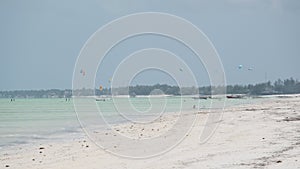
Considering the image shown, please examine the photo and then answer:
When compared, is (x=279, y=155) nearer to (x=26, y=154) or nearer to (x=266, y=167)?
(x=266, y=167)

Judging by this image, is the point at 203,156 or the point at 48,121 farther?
the point at 48,121

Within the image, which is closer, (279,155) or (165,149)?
(279,155)

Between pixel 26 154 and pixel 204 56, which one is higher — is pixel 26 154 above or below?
below

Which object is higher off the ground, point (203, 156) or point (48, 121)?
point (203, 156)

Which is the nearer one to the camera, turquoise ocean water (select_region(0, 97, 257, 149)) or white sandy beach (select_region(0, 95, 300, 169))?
white sandy beach (select_region(0, 95, 300, 169))

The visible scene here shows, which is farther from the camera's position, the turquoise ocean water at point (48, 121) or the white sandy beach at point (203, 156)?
the turquoise ocean water at point (48, 121)

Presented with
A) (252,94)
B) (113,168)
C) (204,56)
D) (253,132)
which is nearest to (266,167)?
(113,168)

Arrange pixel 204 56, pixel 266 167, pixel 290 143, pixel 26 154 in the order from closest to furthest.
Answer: pixel 266 167, pixel 290 143, pixel 26 154, pixel 204 56

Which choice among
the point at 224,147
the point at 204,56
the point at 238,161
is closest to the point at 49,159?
the point at 224,147

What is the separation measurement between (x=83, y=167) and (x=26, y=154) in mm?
4584

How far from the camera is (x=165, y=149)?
1237 centimetres

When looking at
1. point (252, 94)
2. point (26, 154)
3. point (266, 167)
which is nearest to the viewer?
point (266, 167)

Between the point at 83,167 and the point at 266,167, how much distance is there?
407cm

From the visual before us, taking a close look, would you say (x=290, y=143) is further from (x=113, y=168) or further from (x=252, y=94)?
(x=252, y=94)
